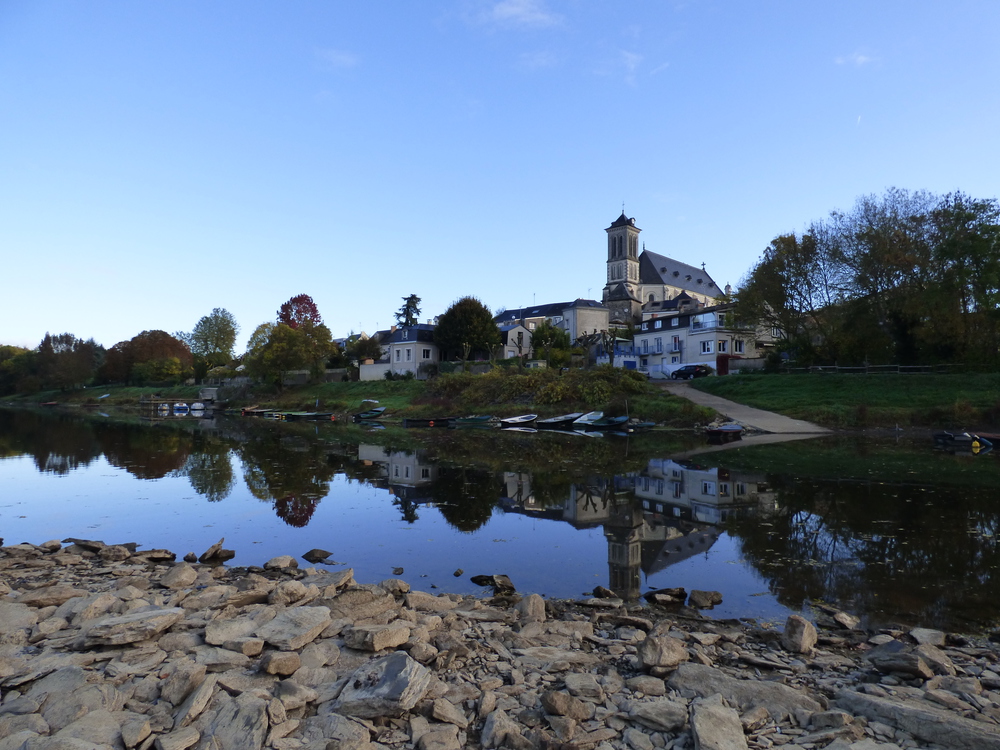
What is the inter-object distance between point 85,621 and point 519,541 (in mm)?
8509

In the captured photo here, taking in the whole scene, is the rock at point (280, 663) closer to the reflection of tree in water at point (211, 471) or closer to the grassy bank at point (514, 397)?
the reflection of tree in water at point (211, 471)

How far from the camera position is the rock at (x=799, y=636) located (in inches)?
296

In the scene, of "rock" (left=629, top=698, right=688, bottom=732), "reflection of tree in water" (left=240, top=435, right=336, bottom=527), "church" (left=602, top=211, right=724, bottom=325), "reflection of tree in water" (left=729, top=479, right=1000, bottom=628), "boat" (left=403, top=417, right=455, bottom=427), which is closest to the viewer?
"rock" (left=629, top=698, right=688, bottom=732)

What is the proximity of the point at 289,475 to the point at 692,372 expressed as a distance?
46.8m

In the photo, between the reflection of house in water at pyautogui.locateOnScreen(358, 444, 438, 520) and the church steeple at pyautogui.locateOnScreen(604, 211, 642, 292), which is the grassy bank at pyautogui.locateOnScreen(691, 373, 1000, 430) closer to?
the reflection of house in water at pyautogui.locateOnScreen(358, 444, 438, 520)

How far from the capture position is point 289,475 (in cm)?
2423

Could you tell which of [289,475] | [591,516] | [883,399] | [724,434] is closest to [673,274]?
[883,399]

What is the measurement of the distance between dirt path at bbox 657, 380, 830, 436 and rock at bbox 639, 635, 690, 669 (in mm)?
34764

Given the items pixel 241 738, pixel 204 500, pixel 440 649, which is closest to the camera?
pixel 241 738

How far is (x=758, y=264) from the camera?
53.1 m

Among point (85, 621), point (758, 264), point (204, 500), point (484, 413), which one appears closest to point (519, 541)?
point (85, 621)

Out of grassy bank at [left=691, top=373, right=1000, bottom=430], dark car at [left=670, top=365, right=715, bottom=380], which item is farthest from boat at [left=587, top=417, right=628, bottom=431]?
dark car at [left=670, top=365, right=715, bottom=380]

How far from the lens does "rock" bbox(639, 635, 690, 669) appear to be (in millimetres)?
6676

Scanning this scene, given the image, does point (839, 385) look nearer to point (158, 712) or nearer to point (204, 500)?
point (204, 500)
